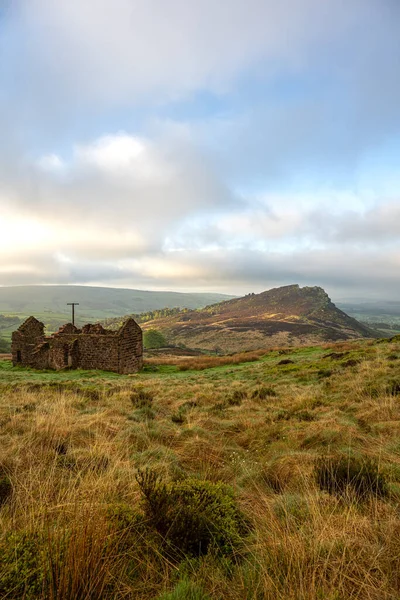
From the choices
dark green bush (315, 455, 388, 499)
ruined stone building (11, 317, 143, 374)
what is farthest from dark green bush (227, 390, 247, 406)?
ruined stone building (11, 317, 143, 374)

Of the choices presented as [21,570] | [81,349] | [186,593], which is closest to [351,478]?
[186,593]

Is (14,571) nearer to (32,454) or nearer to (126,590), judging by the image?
(126,590)

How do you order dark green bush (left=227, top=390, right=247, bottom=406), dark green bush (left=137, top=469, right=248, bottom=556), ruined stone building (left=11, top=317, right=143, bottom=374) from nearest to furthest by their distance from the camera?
dark green bush (left=137, top=469, right=248, bottom=556) → dark green bush (left=227, top=390, right=247, bottom=406) → ruined stone building (left=11, top=317, right=143, bottom=374)

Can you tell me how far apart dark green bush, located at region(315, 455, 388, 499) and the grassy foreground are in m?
0.02

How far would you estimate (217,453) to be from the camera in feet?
19.1

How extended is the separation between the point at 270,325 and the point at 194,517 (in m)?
87.4

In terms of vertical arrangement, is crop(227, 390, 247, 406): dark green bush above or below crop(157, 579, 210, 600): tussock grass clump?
below

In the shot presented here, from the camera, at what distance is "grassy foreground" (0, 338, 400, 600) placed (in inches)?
84.2

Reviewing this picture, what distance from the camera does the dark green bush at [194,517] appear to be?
2785 mm

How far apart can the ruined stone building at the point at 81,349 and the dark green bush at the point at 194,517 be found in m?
24.3

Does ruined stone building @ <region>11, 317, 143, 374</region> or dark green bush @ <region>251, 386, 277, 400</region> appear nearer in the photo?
dark green bush @ <region>251, 386, 277, 400</region>

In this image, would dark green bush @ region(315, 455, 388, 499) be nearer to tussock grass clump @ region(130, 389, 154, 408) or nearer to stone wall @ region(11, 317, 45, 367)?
tussock grass clump @ region(130, 389, 154, 408)

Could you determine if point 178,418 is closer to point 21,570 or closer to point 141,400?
point 141,400

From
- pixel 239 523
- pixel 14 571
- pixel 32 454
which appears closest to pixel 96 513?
pixel 14 571
